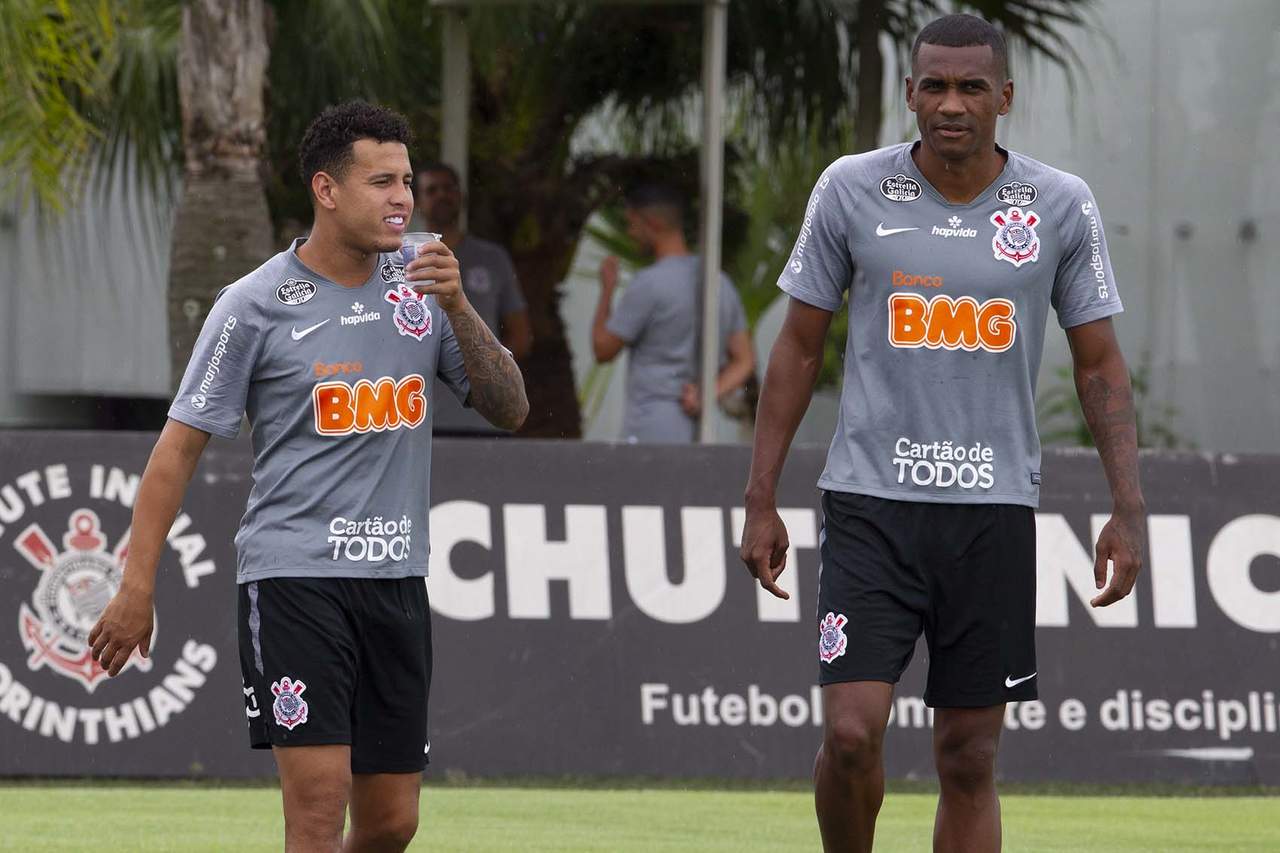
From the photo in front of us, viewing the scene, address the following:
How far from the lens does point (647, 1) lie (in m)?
13.7

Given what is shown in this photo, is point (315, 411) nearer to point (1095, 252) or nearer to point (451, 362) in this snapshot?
point (451, 362)

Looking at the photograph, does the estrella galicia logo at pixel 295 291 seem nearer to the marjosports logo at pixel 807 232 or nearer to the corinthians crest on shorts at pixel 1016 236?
the marjosports logo at pixel 807 232

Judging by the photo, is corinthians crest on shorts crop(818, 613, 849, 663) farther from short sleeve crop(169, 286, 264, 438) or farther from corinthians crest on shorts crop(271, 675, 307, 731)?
short sleeve crop(169, 286, 264, 438)

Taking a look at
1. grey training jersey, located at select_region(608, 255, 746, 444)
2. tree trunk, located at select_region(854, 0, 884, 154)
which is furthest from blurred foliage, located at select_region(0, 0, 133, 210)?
tree trunk, located at select_region(854, 0, 884, 154)

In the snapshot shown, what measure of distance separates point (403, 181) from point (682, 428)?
19.5ft

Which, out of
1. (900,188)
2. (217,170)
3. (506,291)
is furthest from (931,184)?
(217,170)

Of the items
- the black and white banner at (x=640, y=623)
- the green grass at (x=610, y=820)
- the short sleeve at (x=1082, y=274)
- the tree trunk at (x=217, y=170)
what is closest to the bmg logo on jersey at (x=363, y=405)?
the short sleeve at (x=1082, y=274)

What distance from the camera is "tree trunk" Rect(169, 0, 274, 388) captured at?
449 inches

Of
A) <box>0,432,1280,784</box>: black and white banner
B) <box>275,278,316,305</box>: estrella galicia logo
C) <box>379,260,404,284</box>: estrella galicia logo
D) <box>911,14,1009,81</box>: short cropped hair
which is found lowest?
<box>0,432,1280,784</box>: black and white banner

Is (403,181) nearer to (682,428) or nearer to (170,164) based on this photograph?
(682,428)

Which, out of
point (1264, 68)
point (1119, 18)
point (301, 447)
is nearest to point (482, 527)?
point (301, 447)

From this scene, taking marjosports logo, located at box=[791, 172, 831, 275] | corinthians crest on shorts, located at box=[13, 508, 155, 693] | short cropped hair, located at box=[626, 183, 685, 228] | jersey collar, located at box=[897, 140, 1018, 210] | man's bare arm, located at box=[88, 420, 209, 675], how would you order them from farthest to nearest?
short cropped hair, located at box=[626, 183, 685, 228], corinthians crest on shorts, located at box=[13, 508, 155, 693], marjosports logo, located at box=[791, 172, 831, 275], jersey collar, located at box=[897, 140, 1018, 210], man's bare arm, located at box=[88, 420, 209, 675]

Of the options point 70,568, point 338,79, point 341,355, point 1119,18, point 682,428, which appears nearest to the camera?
point 341,355

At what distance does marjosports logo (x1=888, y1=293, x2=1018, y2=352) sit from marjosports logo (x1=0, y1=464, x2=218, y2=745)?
4.84 m
